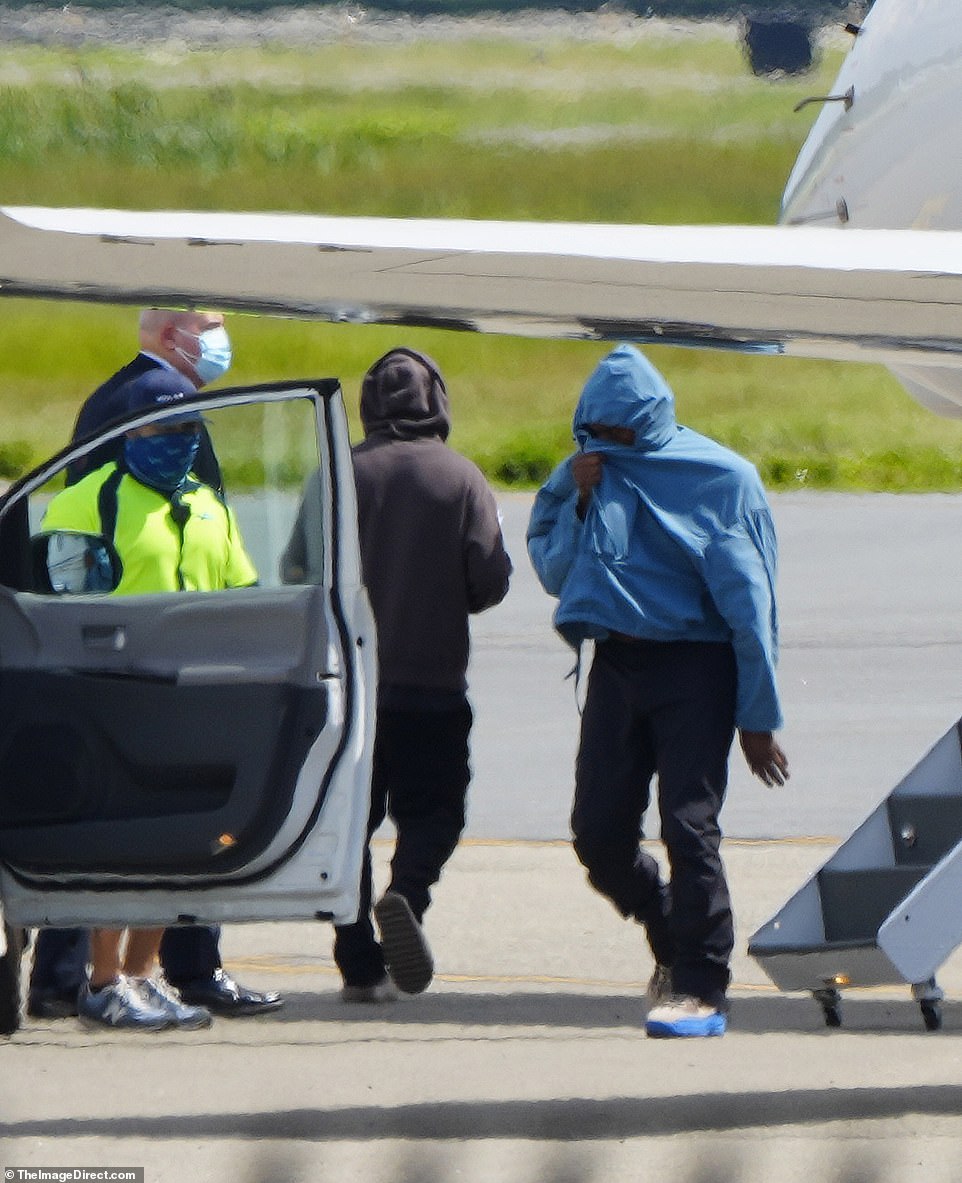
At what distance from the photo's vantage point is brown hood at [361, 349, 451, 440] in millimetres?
6508

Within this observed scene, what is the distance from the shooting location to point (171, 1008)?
20.4 feet

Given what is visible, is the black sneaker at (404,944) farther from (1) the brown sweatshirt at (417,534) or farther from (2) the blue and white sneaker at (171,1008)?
(1) the brown sweatshirt at (417,534)

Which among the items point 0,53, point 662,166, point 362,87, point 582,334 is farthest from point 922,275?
point 0,53

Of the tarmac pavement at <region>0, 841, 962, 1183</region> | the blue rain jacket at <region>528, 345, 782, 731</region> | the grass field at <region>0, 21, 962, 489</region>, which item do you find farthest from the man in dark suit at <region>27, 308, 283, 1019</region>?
the grass field at <region>0, 21, 962, 489</region>

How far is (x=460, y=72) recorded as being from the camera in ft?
106

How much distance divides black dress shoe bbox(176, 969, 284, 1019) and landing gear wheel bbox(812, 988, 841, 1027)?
1467 mm

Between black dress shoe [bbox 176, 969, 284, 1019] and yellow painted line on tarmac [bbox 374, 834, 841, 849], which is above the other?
yellow painted line on tarmac [bbox 374, 834, 841, 849]

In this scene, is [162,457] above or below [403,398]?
below

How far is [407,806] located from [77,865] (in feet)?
4.32

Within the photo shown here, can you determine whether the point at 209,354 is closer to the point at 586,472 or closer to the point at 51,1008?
the point at 586,472

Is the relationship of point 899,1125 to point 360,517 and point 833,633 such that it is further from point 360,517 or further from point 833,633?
point 833,633

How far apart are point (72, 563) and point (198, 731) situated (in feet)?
1.69

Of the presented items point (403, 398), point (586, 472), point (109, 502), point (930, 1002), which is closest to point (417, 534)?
point (403, 398)

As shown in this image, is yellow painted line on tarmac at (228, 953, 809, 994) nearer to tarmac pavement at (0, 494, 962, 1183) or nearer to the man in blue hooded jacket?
tarmac pavement at (0, 494, 962, 1183)
